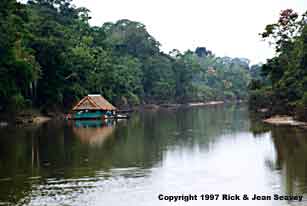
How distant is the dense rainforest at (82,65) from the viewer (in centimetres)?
4106

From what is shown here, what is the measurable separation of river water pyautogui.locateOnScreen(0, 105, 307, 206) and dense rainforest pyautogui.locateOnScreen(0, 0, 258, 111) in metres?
10.2

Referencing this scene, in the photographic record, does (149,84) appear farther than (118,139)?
Yes

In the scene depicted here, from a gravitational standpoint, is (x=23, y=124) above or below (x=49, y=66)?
below

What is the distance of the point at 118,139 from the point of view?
29609mm

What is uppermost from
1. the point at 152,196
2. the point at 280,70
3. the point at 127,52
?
the point at 127,52

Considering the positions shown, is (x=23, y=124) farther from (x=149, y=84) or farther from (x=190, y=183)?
(x=149, y=84)

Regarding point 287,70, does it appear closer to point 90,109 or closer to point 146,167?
point 90,109

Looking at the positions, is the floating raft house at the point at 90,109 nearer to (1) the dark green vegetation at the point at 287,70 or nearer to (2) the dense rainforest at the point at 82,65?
(2) the dense rainforest at the point at 82,65

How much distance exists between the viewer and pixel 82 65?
54.1 meters

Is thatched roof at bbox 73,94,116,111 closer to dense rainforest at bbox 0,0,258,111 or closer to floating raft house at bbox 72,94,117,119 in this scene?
floating raft house at bbox 72,94,117,119

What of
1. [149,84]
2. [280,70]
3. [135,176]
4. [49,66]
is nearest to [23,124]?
[49,66]

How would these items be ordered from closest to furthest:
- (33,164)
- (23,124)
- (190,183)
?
(190,183), (33,164), (23,124)

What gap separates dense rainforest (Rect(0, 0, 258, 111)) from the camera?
41062mm

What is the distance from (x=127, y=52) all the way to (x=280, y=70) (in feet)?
138
